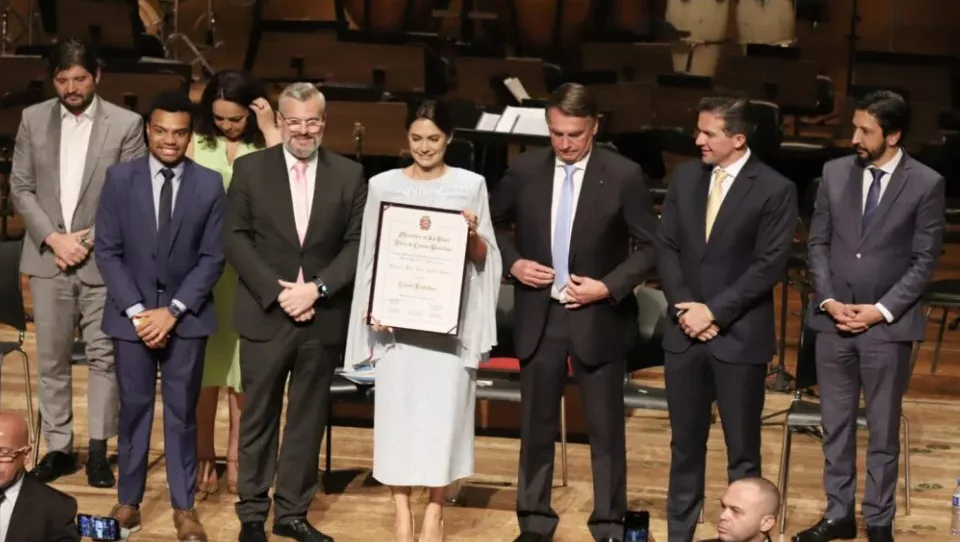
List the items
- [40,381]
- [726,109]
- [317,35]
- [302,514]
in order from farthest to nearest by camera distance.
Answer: [317,35], [40,381], [302,514], [726,109]

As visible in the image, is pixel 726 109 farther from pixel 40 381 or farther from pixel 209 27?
pixel 209 27

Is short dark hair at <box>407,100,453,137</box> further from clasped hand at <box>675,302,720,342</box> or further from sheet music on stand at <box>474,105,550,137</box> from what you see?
sheet music on stand at <box>474,105,550,137</box>

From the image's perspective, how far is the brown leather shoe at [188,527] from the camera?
527cm

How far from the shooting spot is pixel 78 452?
247 inches

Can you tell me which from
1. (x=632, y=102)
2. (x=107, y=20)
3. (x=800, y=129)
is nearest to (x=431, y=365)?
(x=632, y=102)

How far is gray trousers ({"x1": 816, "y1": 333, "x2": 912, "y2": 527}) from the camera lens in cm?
532

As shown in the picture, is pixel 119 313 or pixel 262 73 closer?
pixel 119 313

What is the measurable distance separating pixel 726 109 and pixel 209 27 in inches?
377

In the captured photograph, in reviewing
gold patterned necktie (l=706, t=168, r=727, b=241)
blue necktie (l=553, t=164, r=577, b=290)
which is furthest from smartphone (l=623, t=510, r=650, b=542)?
gold patterned necktie (l=706, t=168, r=727, b=241)

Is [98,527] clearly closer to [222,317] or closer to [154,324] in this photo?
[154,324]

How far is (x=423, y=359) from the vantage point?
197 inches

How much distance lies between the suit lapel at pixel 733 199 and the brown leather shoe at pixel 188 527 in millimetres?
2003

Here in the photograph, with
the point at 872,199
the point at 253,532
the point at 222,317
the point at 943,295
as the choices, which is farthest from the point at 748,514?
the point at 943,295

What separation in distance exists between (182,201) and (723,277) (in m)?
1.84
